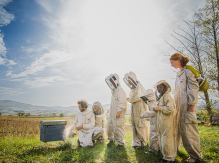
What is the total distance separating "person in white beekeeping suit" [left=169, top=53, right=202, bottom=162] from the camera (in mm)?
3984

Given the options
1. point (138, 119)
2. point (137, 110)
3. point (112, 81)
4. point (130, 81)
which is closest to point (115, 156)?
point (138, 119)

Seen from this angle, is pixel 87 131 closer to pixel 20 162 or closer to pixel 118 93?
pixel 118 93

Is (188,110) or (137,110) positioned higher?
(188,110)

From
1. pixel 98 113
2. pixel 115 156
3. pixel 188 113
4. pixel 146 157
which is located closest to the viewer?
pixel 188 113

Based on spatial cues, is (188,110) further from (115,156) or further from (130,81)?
(115,156)

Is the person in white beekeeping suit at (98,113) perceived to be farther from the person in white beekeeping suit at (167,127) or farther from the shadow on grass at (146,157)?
the person in white beekeeping suit at (167,127)

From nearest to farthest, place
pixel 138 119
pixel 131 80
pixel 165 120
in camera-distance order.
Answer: pixel 165 120 → pixel 138 119 → pixel 131 80

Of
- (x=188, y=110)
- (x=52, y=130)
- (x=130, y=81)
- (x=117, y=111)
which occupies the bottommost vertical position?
(x=52, y=130)

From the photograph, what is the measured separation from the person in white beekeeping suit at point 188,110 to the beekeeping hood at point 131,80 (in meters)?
2.05

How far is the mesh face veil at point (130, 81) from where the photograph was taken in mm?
6244

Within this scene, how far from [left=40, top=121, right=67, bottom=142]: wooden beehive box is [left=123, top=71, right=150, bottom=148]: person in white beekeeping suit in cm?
331

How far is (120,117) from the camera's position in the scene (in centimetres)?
618

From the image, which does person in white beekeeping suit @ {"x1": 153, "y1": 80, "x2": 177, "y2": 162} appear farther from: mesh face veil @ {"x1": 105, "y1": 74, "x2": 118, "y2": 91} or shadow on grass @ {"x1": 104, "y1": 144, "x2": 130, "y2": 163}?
mesh face veil @ {"x1": 105, "y1": 74, "x2": 118, "y2": 91}

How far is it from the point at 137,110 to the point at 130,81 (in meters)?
1.38
